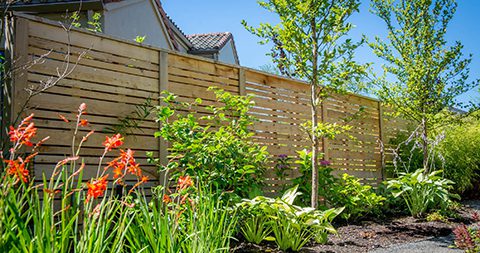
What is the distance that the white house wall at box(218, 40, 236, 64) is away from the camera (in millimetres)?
17469

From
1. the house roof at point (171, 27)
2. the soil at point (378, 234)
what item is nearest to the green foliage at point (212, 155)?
the soil at point (378, 234)

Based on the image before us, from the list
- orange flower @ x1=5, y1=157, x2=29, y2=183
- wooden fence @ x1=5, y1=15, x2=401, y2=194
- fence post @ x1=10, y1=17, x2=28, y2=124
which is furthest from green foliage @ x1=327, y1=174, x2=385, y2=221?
orange flower @ x1=5, y1=157, x2=29, y2=183

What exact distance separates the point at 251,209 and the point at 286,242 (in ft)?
1.28

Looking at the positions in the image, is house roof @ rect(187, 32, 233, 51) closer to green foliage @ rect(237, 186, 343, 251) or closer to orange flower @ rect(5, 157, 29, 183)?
green foliage @ rect(237, 186, 343, 251)

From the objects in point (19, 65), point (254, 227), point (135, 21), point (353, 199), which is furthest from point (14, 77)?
point (135, 21)

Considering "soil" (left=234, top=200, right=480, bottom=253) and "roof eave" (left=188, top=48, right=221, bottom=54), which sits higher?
"roof eave" (left=188, top=48, right=221, bottom=54)

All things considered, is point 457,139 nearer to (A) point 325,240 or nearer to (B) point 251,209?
(A) point 325,240

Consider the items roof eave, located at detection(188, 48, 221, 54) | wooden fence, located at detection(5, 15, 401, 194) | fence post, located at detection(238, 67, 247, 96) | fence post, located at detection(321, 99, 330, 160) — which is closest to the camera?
wooden fence, located at detection(5, 15, 401, 194)

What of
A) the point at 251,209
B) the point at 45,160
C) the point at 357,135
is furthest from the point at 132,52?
the point at 357,135

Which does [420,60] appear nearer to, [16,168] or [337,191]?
[337,191]

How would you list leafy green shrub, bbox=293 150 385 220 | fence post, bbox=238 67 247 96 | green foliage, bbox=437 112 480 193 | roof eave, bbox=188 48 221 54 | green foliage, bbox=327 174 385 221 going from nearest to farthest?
leafy green shrub, bbox=293 150 385 220, green foliage, bbox=327 174 385 221, fence post, bbox=238 67 247 96, green foliage, bbox=437 112 480 193, roof eave, bbox=188 48 221 54

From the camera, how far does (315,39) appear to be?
483 cm

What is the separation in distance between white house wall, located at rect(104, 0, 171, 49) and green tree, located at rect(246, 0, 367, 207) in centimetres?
Answer: 547

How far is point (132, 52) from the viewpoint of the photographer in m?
4.47
